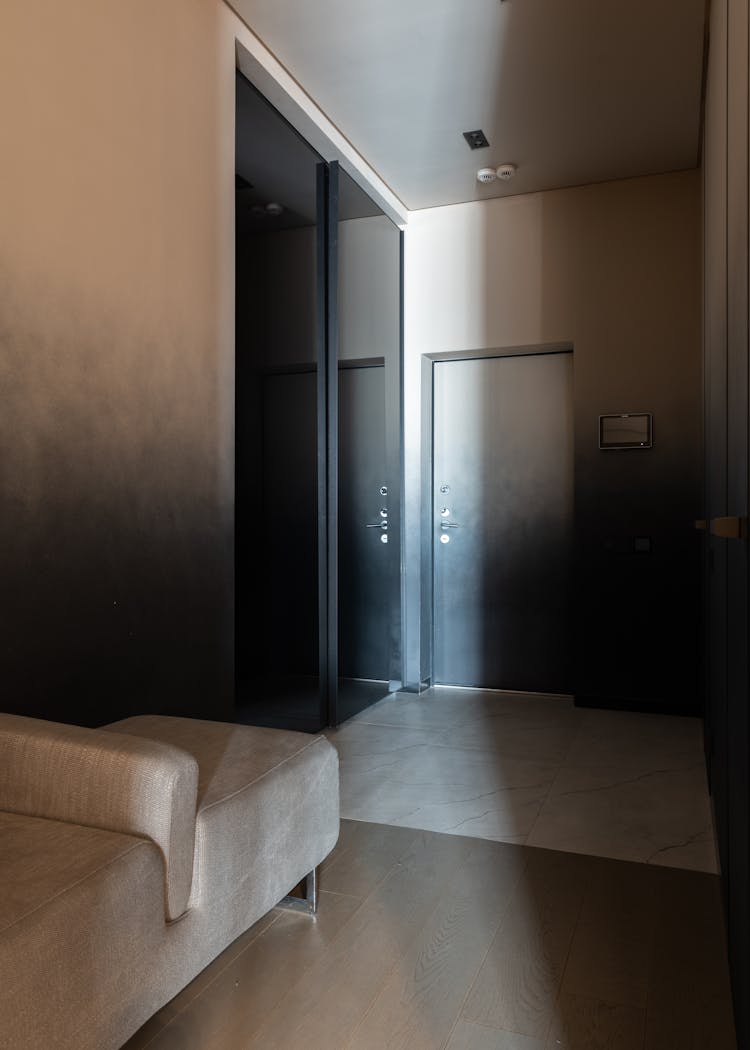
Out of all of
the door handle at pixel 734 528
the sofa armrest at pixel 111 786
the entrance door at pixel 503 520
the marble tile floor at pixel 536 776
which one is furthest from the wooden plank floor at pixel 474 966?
the entrance door at pixel 503 520

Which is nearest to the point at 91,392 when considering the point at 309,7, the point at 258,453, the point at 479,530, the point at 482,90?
the point at 258,453

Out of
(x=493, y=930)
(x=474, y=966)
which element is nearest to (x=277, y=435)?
(x=493, y=930)

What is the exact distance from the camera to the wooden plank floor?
1728 millimetres

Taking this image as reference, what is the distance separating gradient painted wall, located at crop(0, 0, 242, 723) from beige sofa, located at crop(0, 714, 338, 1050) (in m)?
0.56

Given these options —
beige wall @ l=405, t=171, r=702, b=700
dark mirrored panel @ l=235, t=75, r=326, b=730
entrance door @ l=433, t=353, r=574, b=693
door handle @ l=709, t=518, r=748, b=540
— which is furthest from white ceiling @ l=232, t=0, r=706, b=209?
door handle @ l=709, t=518, r=748, b=540

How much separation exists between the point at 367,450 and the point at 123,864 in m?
3.55

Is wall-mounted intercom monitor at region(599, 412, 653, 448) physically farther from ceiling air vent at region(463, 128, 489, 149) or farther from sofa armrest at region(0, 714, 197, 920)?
sofa armrest at region(0, 714, 197, 920)

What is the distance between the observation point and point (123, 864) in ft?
4.90

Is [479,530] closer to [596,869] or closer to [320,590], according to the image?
[320,590]

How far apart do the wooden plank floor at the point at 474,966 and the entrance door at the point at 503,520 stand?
2.64m

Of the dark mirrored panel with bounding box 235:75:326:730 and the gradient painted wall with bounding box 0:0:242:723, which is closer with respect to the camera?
the gradient painted wall with bounding box 0:0:242:723

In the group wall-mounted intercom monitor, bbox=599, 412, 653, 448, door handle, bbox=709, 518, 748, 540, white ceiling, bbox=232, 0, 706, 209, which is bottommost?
door handle, bbox=709, 518, 748, 540

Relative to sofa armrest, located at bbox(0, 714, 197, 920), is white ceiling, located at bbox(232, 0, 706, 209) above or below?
above

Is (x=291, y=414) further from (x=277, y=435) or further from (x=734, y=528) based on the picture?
(x=734, y=528)
